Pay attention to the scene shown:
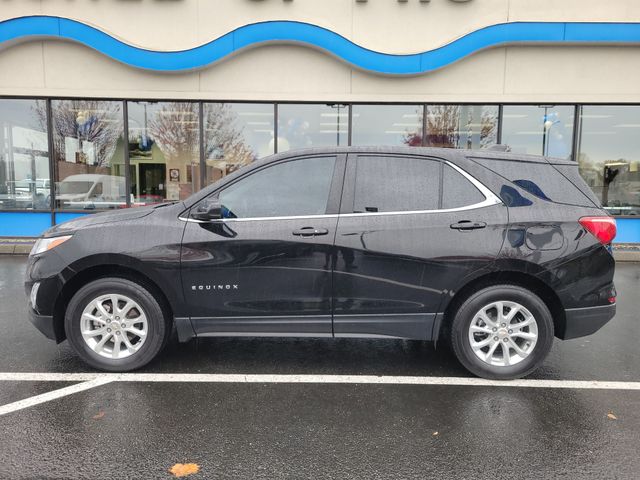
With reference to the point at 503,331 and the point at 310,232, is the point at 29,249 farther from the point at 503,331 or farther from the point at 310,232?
the point at 503,331

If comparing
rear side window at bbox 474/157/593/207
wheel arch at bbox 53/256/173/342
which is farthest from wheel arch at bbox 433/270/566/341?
wheel arch at bbox 53/256/173/342

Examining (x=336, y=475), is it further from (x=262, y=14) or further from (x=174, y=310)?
(x=262, y=14)

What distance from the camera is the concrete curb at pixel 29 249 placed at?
9299 mm

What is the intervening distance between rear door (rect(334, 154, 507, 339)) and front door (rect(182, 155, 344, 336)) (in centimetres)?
15

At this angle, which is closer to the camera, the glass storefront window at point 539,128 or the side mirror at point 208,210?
the side mirror at point 208,210

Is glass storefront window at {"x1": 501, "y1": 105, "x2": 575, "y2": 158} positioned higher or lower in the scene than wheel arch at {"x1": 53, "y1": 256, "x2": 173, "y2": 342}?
higher

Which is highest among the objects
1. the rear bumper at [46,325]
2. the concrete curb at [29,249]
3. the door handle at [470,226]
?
the door handle at [470,226]

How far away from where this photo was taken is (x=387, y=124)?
10867mm

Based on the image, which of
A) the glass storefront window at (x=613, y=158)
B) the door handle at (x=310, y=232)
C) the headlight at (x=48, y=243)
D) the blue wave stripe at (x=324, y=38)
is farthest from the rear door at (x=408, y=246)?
the glass storefront window at (x=613, y=158)

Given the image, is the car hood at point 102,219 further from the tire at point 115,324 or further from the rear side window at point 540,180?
the rear side window at point 540,180

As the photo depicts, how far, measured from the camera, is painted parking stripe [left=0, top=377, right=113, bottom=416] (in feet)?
10.4

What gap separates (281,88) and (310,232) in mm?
7619

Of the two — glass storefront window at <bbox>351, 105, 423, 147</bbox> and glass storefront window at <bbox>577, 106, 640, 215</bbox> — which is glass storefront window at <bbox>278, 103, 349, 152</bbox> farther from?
glass storefront window at <bbox>577, 106, 640, 215</bbox>

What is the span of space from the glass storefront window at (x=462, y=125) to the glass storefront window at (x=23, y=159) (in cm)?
896
